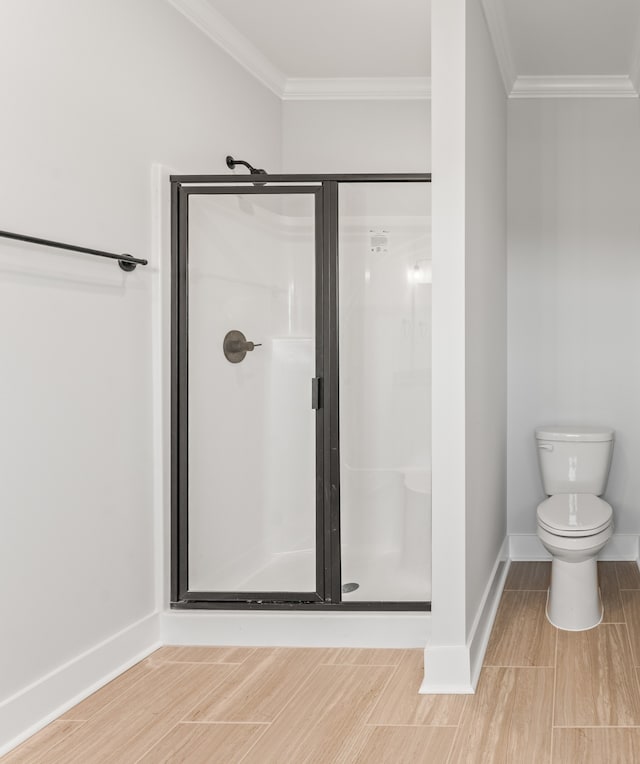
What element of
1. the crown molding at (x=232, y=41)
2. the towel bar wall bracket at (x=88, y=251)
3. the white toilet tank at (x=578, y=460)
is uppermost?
the crown molding at (x=232, y=41)

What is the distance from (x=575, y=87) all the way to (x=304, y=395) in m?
2.50

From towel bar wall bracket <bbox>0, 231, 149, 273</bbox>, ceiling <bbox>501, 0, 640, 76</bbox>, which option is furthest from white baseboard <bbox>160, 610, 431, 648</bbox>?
ceiling <bbox>501, 0, 640, 76</bbox>

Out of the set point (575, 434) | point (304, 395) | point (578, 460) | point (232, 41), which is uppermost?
point (232, 41)

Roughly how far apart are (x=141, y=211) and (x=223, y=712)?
1745 millimetres

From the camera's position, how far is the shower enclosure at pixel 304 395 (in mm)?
2982

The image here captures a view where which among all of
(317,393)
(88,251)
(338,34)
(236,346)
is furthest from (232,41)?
(317,393)

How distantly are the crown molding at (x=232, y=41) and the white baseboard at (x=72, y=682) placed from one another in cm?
244

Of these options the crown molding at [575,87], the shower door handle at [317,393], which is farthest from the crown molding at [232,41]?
the shower door handle at [317,393]

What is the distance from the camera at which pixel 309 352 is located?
3.03m

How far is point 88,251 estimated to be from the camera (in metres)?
2.46

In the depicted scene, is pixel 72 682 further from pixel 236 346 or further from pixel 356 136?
pixel 356 136

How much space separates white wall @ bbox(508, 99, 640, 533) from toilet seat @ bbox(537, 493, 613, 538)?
85cm

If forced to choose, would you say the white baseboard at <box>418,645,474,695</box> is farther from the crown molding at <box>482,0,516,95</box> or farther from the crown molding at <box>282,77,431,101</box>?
the crown molding at <box>282,77,431,101</box>

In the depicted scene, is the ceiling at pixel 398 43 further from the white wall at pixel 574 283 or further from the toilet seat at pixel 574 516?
the toilet seat at pixel 574 516
